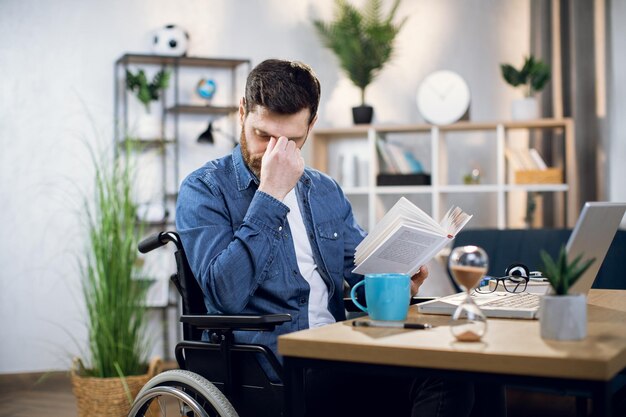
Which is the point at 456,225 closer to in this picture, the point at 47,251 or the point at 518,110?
the point at 518,110

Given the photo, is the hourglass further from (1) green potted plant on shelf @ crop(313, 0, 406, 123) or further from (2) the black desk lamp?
(2) the black desk lamp

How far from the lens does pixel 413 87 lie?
5223mm

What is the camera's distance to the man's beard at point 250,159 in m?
1.98

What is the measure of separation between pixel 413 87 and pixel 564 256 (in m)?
4.04

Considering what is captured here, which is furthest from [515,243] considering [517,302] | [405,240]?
[405,240]

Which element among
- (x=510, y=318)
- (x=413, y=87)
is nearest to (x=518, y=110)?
(x=413, y=87)

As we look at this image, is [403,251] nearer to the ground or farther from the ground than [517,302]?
farther from the ground

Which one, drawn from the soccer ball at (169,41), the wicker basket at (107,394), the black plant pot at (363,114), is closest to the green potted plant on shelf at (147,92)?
the soccer ball at (169,41)

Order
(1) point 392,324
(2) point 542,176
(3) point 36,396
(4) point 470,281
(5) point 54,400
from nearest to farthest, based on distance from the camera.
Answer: (4) point 470,281 < (1) point 392,324 < (5) point 54,400 < (3) point 36,396 < (2) point 542,176

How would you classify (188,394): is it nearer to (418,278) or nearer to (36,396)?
(418,278)

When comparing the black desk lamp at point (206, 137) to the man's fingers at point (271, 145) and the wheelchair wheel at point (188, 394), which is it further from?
the wheelchair wheel at point (188, 394)

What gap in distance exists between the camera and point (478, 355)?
1176 millimetres

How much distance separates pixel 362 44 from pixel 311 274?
2926 millimetres

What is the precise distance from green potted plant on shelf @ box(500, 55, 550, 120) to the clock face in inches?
10.3
